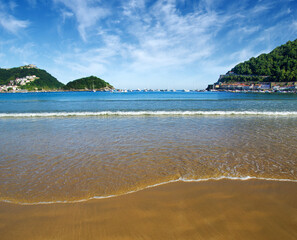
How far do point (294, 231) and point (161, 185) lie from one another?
254 cm

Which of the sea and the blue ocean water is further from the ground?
the blue ocean water

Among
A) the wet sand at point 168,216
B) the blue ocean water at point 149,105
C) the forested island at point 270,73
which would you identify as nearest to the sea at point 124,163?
the wet sand at point 168,216

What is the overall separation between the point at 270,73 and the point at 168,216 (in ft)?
685

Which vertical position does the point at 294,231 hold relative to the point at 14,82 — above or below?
below

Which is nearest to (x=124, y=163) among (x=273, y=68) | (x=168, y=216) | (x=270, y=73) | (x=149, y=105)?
(x=168, y=216)

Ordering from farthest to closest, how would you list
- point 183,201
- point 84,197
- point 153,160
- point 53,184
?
point 153,160 < point 53,184 < point 84,197 < point 183,201

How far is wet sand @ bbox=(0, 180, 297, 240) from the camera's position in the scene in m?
2.61

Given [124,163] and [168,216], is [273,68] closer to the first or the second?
[124,163]

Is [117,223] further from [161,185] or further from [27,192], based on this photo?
[27,192]

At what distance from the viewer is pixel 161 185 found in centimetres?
400

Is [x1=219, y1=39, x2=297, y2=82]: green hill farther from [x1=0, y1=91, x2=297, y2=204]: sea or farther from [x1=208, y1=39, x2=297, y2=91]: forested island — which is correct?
[x1=0, y1=91, x2=297, y2=204]: sea

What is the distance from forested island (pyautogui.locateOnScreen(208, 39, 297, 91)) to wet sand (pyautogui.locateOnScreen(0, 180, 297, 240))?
156 m

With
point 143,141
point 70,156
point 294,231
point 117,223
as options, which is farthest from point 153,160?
point 294,231

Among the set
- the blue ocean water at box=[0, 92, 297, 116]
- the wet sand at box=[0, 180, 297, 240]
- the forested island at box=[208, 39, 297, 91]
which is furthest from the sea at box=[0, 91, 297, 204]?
the forested island at box=[208, 39, 297, 91]
